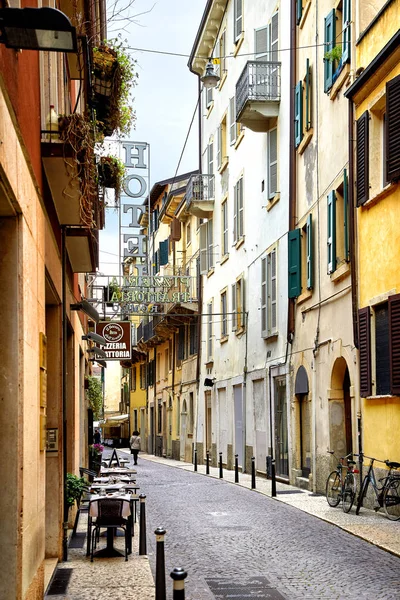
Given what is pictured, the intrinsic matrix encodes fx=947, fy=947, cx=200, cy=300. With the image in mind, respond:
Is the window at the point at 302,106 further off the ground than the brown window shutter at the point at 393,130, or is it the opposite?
the window at the point at 302,106

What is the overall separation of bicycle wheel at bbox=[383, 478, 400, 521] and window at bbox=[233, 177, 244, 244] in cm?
1608

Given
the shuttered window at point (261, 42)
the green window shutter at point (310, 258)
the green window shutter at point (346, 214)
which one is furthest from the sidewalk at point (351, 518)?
the shuttered window at point (261, 42)

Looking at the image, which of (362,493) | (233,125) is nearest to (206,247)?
(233,125)

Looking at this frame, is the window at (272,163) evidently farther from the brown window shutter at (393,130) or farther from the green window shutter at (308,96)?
the brown window shutter at (393,130)

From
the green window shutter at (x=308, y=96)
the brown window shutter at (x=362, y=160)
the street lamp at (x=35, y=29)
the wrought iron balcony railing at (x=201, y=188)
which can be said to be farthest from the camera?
the wrought iron balcony railing at (x=201, y=188)

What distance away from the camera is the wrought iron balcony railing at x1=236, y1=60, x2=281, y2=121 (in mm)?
25141

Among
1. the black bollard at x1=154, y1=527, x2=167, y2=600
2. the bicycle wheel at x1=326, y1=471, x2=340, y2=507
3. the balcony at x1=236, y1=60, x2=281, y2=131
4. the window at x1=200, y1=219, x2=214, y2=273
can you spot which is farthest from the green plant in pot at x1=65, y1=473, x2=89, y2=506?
the window at x1=200, y1=219, x2=214, y2=273

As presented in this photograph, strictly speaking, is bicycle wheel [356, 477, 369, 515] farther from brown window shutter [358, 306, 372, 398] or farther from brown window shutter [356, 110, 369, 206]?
brown window shutter [356, 110, 369, 206]

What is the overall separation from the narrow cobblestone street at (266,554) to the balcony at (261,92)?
1108 centimetres

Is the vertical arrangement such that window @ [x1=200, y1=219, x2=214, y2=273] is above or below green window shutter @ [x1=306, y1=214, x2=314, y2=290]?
above

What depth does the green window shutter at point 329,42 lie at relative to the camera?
63.2 feet

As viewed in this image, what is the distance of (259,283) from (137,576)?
58.3ft

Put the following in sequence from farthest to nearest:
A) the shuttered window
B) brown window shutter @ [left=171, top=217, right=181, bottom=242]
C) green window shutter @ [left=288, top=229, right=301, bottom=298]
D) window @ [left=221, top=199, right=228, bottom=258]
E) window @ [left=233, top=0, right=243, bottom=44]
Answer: brown window shutter @ [left=171, top=217, right=181, bottom=242] < window @ [left=221, top=199, right=228, bottom=258] < window @ [left=233, top=0, right=243, bottom=44] < the shuttered window < green window shutter @ [left=288, top=229, right=301, bottom=298]

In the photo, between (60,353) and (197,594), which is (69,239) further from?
(197,594)
